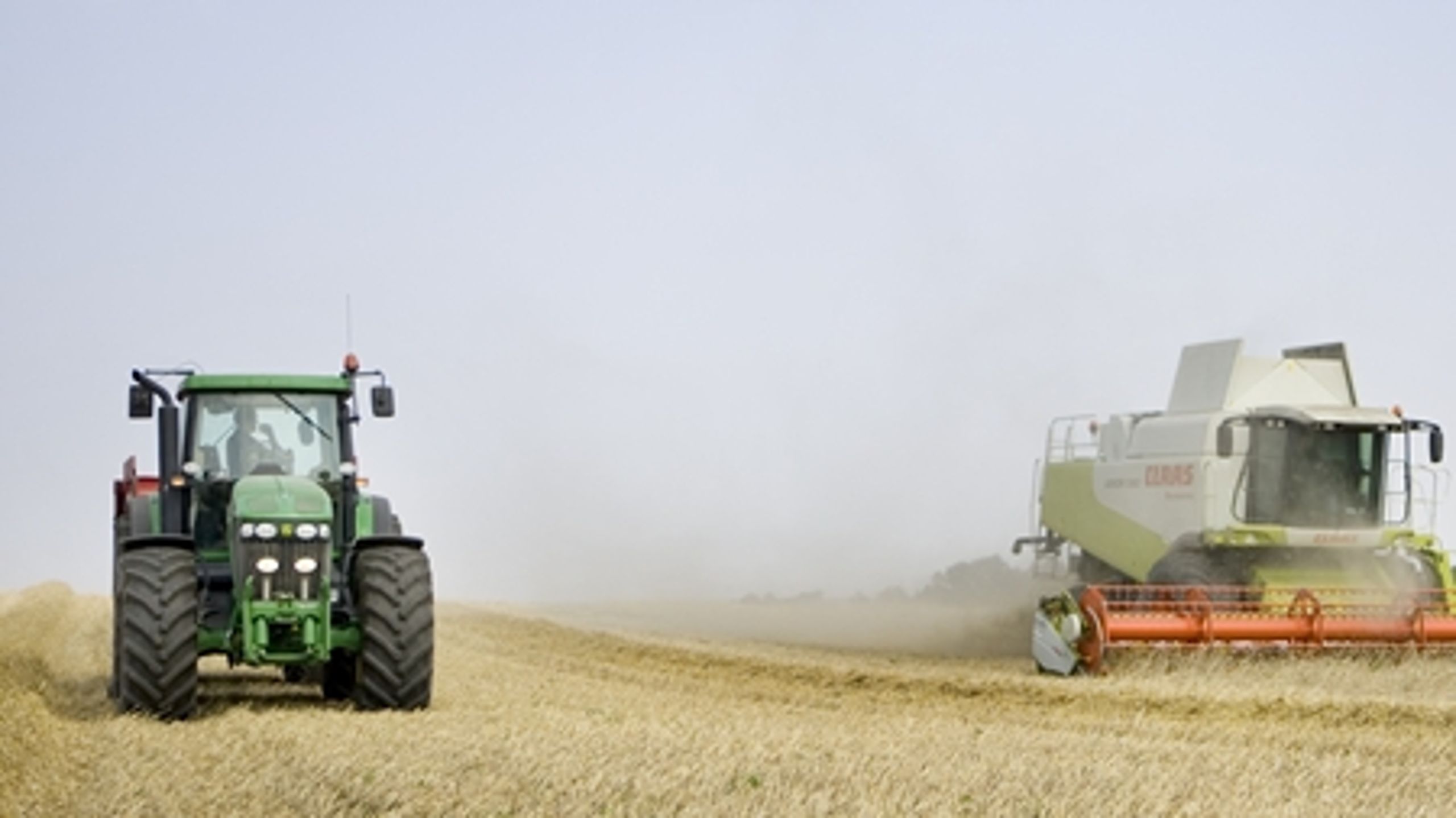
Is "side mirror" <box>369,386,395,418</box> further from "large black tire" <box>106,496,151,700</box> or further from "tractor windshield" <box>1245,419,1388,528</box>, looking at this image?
"tractor windshield" <box>1245,419,1388,528</box>

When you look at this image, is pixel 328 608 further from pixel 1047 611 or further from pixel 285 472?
pixel 1047 611

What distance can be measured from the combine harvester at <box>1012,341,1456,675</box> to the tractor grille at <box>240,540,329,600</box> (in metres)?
7.35

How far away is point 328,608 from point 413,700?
2.49 feet

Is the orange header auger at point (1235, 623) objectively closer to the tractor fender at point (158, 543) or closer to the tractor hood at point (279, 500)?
the tractor hood at point (279, 500)

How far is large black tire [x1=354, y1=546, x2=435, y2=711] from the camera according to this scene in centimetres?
1253

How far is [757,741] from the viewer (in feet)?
33.5

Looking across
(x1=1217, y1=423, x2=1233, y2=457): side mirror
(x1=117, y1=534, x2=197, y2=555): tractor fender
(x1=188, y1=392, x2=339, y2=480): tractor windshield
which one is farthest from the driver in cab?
(x1=1217, y1=423, x2=1233, y2=457): side mirror

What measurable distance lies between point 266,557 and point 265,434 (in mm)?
1469

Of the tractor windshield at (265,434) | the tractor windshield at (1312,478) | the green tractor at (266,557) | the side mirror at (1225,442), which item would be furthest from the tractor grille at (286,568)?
the tractor windshield at (1312,478)

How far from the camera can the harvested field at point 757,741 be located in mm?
8258

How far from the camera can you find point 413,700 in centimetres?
1265

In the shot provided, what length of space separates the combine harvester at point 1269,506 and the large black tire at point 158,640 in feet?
26.8

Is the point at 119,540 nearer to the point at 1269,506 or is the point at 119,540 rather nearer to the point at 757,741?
the point at 757,741

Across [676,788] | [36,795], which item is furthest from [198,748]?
[676,788]
